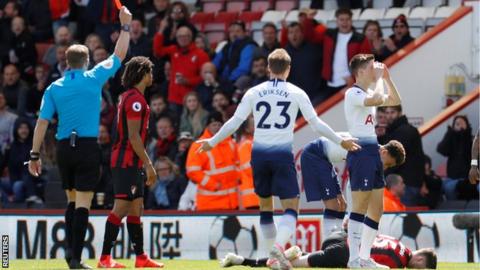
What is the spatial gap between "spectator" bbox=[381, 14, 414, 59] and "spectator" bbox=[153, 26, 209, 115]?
3012 mm

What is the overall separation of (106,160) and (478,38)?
599 centimetres

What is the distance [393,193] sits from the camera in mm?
20641

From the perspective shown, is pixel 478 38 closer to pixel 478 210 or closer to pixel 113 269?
pixel 478 210

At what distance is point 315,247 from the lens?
20188 millimetres

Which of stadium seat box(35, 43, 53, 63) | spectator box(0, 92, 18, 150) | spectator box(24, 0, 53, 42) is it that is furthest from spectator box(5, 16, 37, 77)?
spectator box(0, 92, 18, 150)

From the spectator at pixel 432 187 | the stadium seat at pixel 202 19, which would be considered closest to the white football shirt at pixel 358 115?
the spectator at pixel 432 187

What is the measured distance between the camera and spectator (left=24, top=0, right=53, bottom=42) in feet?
89.8

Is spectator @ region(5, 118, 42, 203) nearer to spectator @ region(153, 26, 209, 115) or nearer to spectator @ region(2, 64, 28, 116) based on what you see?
spectator @ region(2, 64, 28, 116)

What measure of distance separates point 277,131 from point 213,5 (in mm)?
13221

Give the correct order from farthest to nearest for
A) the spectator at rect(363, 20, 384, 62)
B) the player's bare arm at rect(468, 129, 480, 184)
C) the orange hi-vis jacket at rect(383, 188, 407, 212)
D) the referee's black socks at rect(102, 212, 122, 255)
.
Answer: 1. the spectator at rect(363, 20, 384, 62)
2. the orange hi-vis jacket at rect(383, 188, 407, 212)
3. the player's bare arm at rect(468, 129, 480, 184)
4. the referee's black socks at rect(102, 212, 122, 255)

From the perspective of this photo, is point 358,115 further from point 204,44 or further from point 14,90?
point 14,90

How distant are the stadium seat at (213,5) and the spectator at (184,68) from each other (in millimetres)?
3352

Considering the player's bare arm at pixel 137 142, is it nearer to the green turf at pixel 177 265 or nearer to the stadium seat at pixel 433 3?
the green turf at pixel 177 265

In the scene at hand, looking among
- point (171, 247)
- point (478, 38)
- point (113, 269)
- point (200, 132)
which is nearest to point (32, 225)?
point (171, 247)
